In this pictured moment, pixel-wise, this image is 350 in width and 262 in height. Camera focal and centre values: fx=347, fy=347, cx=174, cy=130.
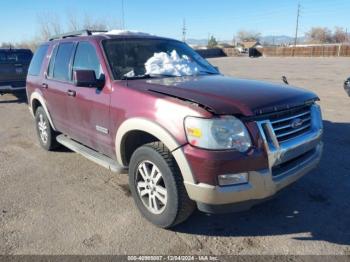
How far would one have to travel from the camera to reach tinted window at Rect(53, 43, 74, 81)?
4859mm

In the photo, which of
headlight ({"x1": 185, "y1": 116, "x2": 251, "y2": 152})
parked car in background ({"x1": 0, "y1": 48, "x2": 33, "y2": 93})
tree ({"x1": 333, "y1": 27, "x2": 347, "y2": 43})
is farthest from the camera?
tree ({"x1": 333, "y1": 27, "x2": 347, "y2": 43})

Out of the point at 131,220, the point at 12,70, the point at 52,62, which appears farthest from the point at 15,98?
the point at 131,220

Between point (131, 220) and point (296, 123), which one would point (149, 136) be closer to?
point (131, 220)

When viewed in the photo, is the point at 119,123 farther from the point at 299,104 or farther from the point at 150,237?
the point at 299,104

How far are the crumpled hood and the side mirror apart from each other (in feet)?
1.36

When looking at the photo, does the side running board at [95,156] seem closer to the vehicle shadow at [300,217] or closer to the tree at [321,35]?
the vehicle shadow at [300,217]

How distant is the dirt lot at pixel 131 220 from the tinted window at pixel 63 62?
1370 mm

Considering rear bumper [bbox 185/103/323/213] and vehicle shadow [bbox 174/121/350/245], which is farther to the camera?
vehicle shadow [bbox 174/121/350/245]

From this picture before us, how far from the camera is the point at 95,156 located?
429cm

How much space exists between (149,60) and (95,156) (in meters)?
1.37

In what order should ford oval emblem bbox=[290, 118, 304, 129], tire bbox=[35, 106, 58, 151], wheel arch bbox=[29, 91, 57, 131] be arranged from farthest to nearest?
tire bbox=[35, 106, 58, 151], wheel arch bbox=[29, 91, 57, 131], ford oval emblem bbox=[290, 118, 304, 129]

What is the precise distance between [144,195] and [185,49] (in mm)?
2345

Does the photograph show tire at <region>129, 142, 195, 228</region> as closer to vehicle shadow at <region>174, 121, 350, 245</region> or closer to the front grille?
vehicle shadow at <region>174, 121, 350, 245</region>

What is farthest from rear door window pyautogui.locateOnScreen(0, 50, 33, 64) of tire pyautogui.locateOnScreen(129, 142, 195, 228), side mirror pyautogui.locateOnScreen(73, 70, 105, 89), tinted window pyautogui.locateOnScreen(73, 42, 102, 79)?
tire pyautogui.locateOnScreen(129, 142, 195, 228)
